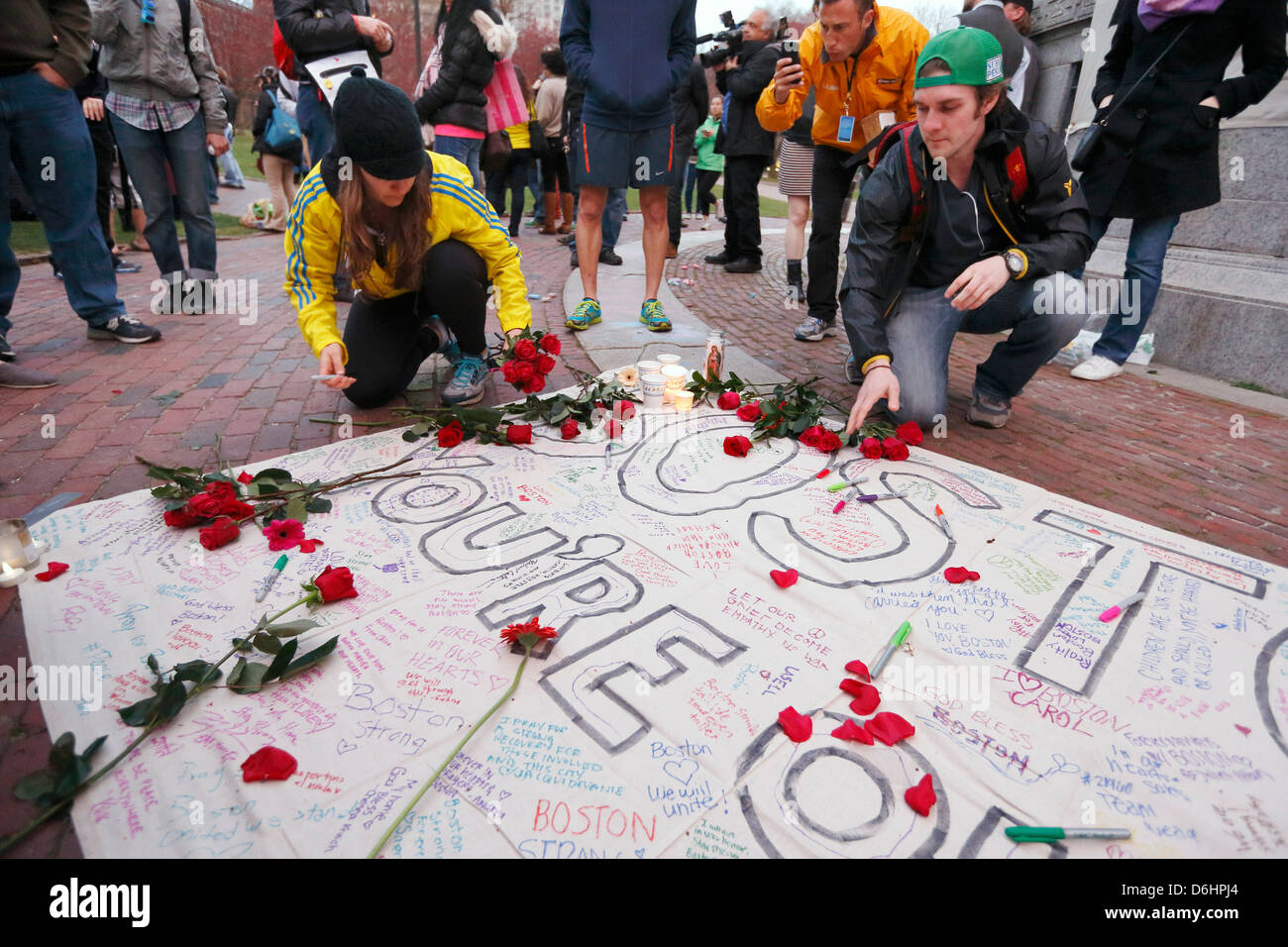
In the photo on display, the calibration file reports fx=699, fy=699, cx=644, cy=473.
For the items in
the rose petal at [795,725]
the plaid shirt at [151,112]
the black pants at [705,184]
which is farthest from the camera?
the black pants at [705,184]

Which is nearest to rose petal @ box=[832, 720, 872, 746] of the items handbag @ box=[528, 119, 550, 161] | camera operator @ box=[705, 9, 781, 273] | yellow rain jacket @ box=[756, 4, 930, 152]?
yellow rain jacket @ box=[756, 4, 930, 152]

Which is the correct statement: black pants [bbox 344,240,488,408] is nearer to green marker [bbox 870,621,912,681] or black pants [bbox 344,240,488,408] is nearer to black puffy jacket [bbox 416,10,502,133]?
green marker [bbox 870,621,912,681]

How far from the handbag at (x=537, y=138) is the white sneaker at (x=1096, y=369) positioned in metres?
6.27

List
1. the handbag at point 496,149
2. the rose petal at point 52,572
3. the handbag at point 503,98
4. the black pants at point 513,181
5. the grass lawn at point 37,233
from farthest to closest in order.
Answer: the black pants at point 513,181
the grass lawn at point 37,233
the handbag at point 496,149
the handbag at point 503,98
the rose petal at point 52,572

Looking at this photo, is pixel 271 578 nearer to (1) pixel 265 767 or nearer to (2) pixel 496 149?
(1) pixel 265 767

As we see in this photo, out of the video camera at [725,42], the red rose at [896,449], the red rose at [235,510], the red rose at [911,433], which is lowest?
the red rose at [235,510]

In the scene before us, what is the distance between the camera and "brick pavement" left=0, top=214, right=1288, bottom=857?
2.43 meters

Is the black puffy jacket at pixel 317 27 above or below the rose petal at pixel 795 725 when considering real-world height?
above

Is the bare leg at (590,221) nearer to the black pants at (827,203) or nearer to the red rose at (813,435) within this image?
the black pants at (827,203)

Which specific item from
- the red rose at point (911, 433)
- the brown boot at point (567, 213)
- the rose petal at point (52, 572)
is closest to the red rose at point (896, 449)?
the red rose at point (911, 433)

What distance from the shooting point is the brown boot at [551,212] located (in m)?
8.97

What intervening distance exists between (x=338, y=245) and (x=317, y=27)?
2185 millimetres
